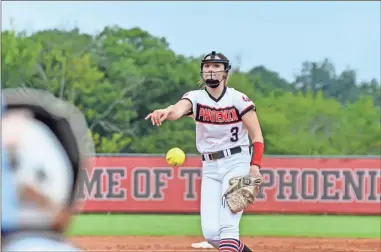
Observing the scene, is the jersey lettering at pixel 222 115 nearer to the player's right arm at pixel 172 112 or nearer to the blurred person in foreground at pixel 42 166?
the player's right arm at pixel 172 112

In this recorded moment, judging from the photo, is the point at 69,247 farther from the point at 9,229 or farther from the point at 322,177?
the point at 322,177

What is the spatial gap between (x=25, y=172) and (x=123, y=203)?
16.1m

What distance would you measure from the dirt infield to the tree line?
2740cm

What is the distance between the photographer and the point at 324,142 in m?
49.2

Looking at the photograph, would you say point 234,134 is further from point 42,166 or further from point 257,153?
point 42,166

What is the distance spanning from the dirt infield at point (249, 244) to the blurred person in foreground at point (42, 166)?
908cm

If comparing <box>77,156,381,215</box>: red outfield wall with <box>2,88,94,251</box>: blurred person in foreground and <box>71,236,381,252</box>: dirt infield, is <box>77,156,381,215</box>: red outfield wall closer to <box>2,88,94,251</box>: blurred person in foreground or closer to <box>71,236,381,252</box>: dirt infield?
<box>71,236,381,252</box>: dirt infield

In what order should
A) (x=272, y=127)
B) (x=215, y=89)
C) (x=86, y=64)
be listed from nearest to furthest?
(x=215, y=89)
(x=86, y=64)
(x=272, y=127)

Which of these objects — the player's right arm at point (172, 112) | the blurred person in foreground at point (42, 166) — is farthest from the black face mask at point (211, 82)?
the blurred person in foreground at point (42, 166)

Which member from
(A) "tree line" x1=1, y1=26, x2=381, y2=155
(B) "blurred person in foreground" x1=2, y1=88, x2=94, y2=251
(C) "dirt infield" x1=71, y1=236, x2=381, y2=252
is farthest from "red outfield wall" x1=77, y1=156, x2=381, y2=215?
(A) "tree line" x1=1, y1=26, x2=381, y2=155

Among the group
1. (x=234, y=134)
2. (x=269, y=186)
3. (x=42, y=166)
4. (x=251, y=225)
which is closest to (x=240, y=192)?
(x=234, y=134)

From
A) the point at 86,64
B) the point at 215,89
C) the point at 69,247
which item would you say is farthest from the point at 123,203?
the point at 86,64

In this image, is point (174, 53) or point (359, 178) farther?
point (174, 53)

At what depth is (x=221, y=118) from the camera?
6199mm
